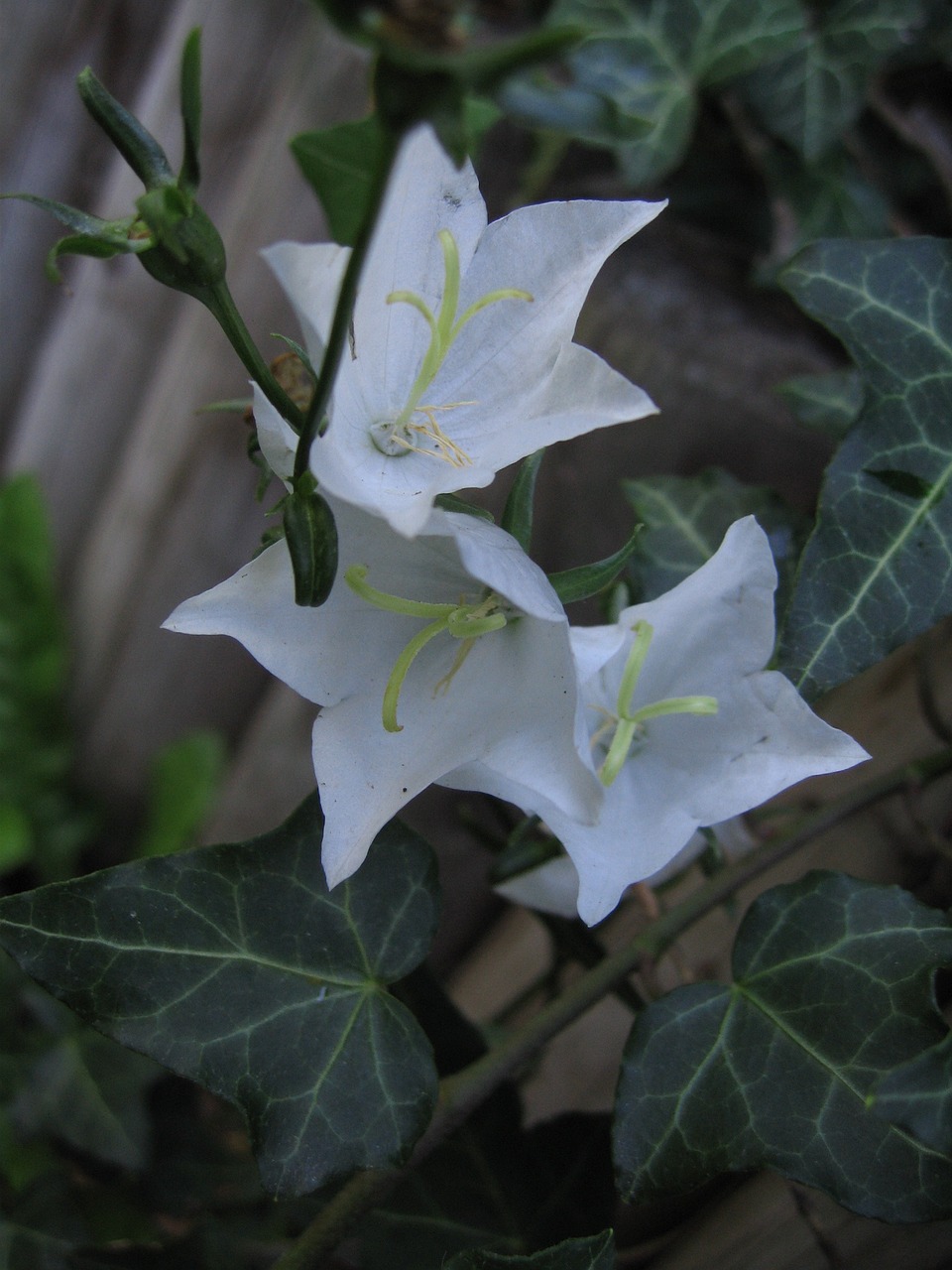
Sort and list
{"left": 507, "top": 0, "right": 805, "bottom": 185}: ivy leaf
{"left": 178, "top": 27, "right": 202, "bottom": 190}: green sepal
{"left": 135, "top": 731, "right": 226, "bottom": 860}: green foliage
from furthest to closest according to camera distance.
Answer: {"left": 135, "top": 731, "right": 226, "bottom": 860}: green foliage
{"left": 507, "top": 0, "right": 805, "bottom": 185}: ivy leaf
{"left": 178, "top": 27, "right": 202, "bottom": 190}: green sepal

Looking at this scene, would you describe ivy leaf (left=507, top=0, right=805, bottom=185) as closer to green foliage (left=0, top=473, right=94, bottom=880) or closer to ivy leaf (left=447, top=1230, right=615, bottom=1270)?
ivy leaf (left=447, top=1230, right=615, bottom=1270)

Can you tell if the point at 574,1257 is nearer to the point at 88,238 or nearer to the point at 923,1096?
the point at 923,1096

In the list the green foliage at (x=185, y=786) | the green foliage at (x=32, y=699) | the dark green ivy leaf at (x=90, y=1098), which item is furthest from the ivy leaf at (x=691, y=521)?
the green foliage at (x=32, y=699)

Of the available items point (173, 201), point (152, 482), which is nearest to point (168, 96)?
point (152, 482)

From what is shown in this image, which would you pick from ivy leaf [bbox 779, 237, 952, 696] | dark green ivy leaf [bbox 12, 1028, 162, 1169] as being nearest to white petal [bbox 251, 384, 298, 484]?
ivy leaf [bbox 779, 237, 952, 696]

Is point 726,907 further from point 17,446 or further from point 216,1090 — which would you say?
point 17,446

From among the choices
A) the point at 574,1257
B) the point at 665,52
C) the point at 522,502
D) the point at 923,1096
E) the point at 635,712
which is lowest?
the point at 574,1257

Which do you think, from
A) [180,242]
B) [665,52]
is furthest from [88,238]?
[665,52]
